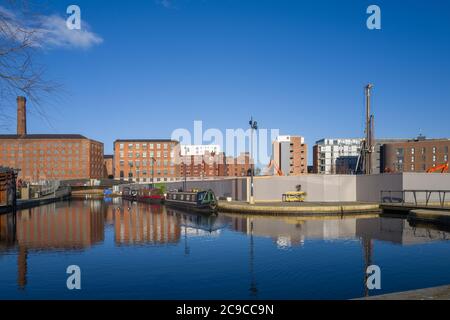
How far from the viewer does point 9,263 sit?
19.7 meters

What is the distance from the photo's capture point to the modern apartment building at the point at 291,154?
16250 centimetres

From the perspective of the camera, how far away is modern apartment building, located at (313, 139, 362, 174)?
17988 centimetres

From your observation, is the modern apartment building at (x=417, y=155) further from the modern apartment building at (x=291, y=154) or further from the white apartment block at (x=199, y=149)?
the white apartment block at (x=199, y=149)

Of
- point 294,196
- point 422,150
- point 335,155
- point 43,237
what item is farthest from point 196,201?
point 335,155

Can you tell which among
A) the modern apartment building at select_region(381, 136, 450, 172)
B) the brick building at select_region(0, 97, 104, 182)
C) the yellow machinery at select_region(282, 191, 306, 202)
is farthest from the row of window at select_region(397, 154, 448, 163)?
the brick building at select_region(0, 97, 104, 182)

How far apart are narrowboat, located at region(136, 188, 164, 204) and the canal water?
4853cm

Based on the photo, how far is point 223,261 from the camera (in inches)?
799

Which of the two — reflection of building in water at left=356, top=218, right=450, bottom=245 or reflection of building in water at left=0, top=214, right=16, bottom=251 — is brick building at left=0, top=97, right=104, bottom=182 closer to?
reflection of building in water at left=0, top=214, right=16, bottom=251

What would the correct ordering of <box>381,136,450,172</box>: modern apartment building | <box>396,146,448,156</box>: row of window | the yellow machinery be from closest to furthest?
the yellow machinery, <box>396,146,448,156</box>: row of window, <box>381,136,450,172</box>: modern apartment building

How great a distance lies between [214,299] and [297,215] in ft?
102

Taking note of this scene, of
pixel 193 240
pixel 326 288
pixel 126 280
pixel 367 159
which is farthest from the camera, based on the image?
pixel 367 159

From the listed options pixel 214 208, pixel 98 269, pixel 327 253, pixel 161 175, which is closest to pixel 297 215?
pixel 214 208

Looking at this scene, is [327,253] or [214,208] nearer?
[327,253]
